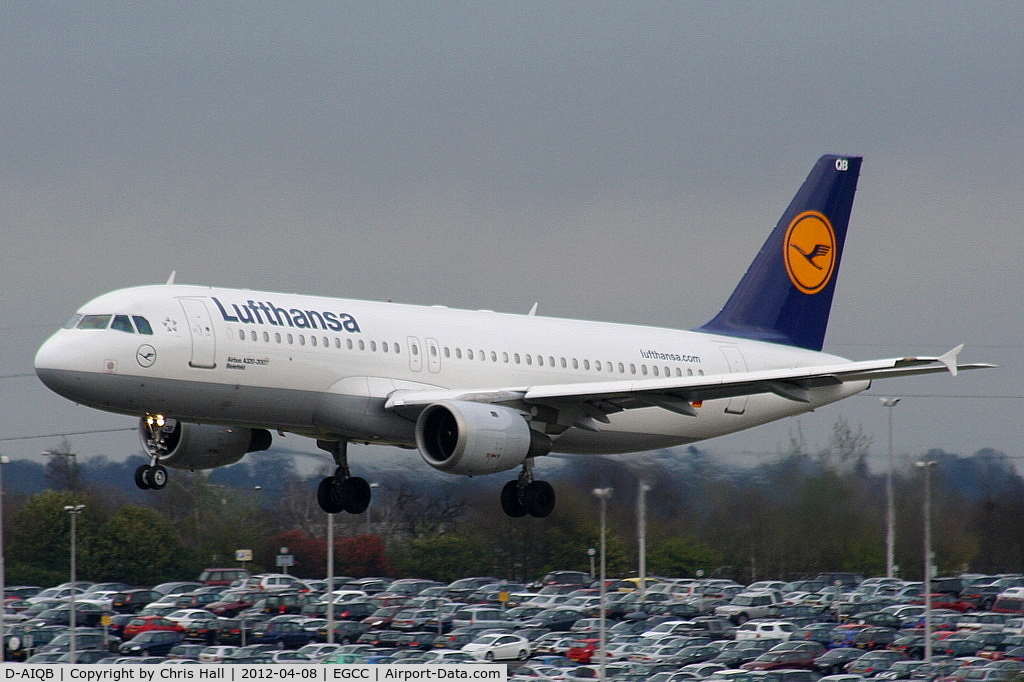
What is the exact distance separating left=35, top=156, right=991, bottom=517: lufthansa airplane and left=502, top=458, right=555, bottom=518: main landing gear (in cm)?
5

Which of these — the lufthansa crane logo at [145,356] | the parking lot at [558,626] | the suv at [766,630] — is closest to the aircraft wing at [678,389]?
the lufthansa crane logo at [145,356]

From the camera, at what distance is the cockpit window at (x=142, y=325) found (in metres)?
32.3

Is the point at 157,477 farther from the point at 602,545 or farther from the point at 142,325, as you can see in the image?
the point at 602,545

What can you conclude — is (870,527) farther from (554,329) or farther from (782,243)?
(554,329)

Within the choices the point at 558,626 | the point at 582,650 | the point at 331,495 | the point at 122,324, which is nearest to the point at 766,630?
the point at 582,650

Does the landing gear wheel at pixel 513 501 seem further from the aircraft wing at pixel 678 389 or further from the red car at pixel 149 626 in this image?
the red car at pixel 149 626

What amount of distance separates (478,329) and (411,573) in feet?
92.4

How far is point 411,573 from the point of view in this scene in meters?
63.6

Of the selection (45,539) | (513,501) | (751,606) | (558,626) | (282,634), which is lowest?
(558,626)

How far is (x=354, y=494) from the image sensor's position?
39062 millimetres

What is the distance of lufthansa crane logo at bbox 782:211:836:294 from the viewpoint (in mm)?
45188

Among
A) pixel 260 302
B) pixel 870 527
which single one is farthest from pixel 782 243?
pixel 260 302

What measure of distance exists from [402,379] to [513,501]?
461 cm

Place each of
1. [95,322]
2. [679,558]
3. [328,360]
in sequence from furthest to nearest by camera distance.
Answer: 1. [679,558]
2. [328,360]
3. [95,322]
